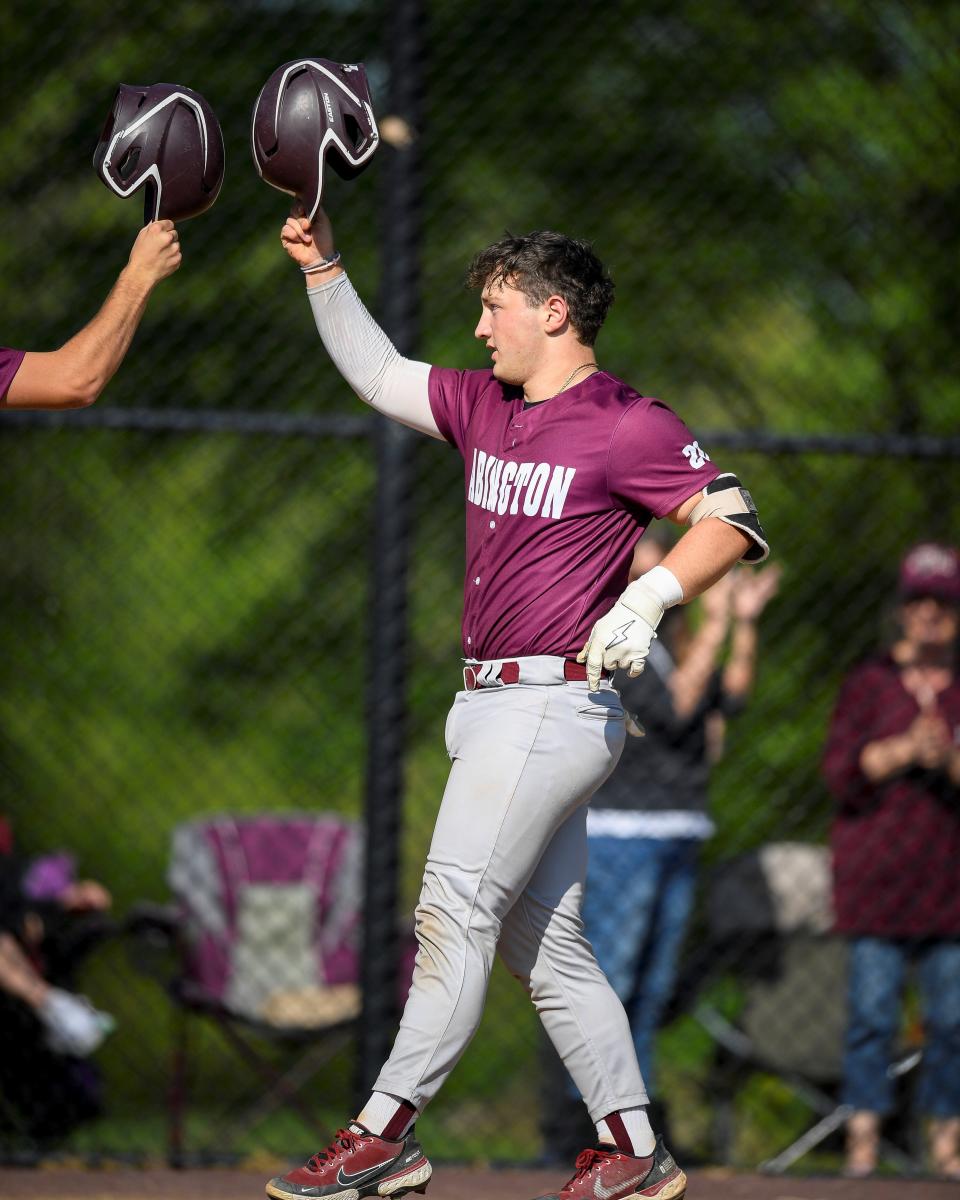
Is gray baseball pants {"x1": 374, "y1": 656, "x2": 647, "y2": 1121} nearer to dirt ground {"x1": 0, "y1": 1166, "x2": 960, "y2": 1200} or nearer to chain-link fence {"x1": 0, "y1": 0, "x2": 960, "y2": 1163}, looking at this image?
dirt ground {"x1": 0, "y1": 1166, "x2": 960, "y2": 1200}

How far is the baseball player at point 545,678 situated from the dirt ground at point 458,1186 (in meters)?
1.17

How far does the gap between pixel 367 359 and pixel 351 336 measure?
6cm

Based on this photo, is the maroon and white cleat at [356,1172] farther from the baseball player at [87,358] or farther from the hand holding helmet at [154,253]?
the hand holding helmet at [154,253]

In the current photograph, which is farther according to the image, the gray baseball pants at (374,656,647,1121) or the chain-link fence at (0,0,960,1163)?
the chain-link fence at (0,0,960,1163)

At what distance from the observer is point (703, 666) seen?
4.64 meters

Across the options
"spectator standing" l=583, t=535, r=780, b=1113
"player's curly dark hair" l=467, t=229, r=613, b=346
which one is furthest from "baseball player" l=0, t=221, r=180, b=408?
"spectator standing" l=583, t=535, r=780, b=1113

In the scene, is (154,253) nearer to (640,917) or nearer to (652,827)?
(652,827)

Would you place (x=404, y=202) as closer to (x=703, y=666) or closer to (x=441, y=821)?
(x=703, y=666)

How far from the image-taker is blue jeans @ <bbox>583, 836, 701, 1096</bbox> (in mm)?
4504

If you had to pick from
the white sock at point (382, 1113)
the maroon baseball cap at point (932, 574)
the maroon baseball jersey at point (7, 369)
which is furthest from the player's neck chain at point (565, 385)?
the maroon baseball cap at point (932, 574)

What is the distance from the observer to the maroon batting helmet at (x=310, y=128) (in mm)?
3162

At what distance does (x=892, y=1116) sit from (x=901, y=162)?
383 centimetres

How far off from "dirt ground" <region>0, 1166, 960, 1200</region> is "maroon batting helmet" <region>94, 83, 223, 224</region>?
242 centimetres

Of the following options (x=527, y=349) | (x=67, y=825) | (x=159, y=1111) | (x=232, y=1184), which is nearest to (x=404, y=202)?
(x=527, y=349)
